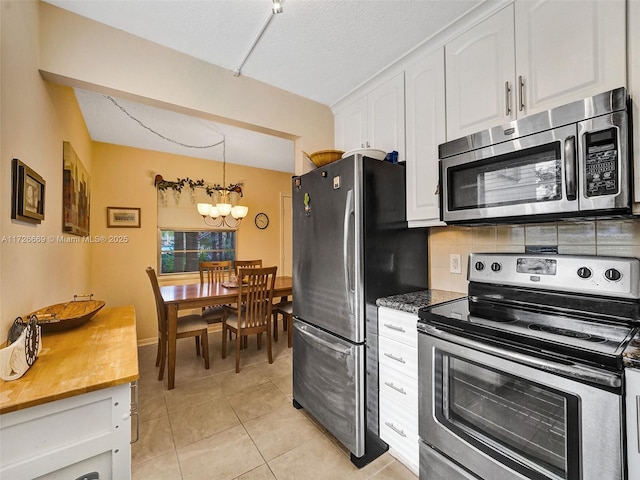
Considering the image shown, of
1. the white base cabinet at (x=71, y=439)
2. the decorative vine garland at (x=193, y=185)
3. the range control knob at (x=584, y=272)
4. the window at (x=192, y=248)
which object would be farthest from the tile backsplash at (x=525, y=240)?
the window at (x=192, y=248)

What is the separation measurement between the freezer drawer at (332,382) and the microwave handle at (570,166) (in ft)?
4.09

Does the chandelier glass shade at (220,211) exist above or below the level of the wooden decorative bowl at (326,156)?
below

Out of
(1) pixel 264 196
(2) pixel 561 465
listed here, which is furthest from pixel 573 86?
(1) pixel 264 196

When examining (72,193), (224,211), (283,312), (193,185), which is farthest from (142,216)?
(283,312)

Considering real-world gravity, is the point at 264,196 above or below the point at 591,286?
above

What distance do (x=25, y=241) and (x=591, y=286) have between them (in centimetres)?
267

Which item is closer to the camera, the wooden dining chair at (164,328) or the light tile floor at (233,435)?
the light tile floor at (233,435)

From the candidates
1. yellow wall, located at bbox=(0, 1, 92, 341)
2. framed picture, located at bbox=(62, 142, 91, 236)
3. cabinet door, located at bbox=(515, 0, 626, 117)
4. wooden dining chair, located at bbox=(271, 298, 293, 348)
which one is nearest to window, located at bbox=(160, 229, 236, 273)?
framed picture, located at bbox=(62, 142, 91, 236)

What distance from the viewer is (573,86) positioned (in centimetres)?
123

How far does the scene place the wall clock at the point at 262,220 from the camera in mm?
4789

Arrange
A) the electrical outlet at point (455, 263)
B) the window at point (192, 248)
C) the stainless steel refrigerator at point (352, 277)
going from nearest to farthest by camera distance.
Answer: the stainless steel refrigerator at point (352, 277) < the electrical outlet at point (455, 263) < the window at point (192, 248)

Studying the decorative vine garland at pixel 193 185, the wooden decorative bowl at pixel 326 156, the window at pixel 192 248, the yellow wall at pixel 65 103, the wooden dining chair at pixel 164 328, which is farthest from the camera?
the window at pixel 192 248

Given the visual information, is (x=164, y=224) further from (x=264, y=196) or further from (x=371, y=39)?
(x=371, y=39)

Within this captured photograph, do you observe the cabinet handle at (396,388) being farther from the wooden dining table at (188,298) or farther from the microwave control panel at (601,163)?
the wooden dining table at (188,298)
